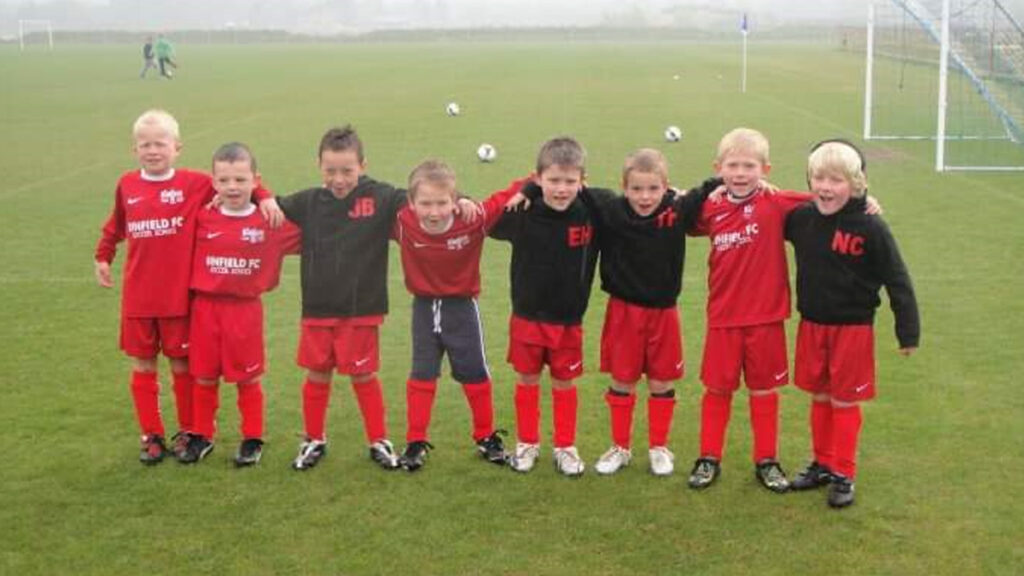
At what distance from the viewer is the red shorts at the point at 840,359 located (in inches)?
209

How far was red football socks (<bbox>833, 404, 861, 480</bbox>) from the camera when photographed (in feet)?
17.5

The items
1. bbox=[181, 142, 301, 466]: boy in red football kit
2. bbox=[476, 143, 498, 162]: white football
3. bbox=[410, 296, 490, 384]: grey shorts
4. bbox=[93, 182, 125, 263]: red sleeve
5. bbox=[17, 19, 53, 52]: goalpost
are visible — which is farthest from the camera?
bbox=[17, 19, 53, 52]: goalpost

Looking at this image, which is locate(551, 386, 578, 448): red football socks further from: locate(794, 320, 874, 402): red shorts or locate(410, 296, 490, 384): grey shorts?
locate(794, 320, 874, 402): red shorts

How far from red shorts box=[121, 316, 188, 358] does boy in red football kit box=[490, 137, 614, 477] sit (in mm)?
1625

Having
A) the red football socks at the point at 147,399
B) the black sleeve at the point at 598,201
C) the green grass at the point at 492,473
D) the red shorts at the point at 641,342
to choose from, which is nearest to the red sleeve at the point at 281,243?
the red football socks at the point at 147,399

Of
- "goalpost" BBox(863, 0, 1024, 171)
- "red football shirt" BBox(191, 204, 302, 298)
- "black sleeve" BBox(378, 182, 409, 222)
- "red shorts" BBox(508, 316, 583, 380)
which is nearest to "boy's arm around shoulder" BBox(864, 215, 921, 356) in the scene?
"red shorts" BBox(508, 316, 583, 380)

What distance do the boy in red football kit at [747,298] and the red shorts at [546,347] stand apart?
0.64 meters

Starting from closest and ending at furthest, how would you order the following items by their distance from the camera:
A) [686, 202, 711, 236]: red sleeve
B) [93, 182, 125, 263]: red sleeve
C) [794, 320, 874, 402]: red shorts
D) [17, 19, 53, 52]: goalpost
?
1. [794, 320, 874, 402]: red shorts
2. [686, 202, 711, 236]: red sleeve
3. [93, 182, 125, 263]: red sleeve
4. [17, 19, 53, 52]: goalpost

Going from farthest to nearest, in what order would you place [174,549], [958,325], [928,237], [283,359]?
[928,237], [958,325], [283,359], [174,549]

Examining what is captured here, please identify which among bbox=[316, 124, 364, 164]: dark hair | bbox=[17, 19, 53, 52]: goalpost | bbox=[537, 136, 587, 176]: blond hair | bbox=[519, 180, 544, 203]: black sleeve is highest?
bbox=[17, 19, 53, 52]: goalpost

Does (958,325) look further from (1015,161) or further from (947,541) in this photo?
(1015,161)

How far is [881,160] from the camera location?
18109 mm

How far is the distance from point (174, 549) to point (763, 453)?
2676mm

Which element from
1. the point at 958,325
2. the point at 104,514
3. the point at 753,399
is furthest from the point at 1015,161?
the point at 104,514
